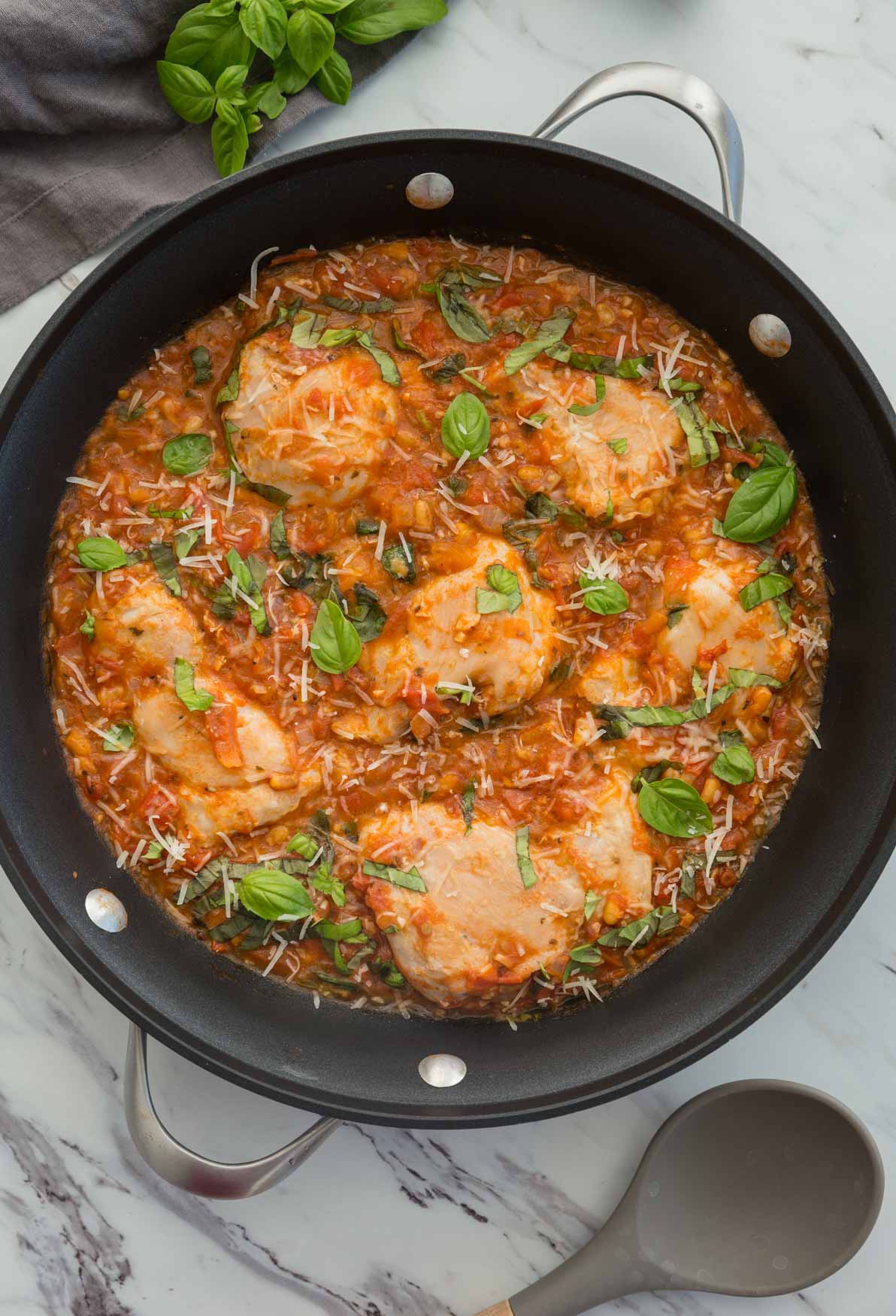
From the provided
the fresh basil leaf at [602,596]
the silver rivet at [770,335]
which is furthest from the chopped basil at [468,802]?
the silver rivet at [770,335]

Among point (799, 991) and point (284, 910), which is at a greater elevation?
point (799, 991)

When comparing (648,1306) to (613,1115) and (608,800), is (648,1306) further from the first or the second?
(608,800)

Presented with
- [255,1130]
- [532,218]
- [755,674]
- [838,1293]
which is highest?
[532,218]

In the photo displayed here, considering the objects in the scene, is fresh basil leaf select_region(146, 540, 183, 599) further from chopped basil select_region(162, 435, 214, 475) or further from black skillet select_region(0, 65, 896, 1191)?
black skillet select_region(0, 65, 896, 1191)

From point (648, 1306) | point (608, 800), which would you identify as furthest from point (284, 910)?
point (648, 1306)

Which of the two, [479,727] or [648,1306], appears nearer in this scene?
[479,727]

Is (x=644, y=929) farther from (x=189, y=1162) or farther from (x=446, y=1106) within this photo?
(x=189, y=1162)

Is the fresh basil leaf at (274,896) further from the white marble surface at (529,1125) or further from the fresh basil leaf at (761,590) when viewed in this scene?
the fresh basil leaf at (761,590)
